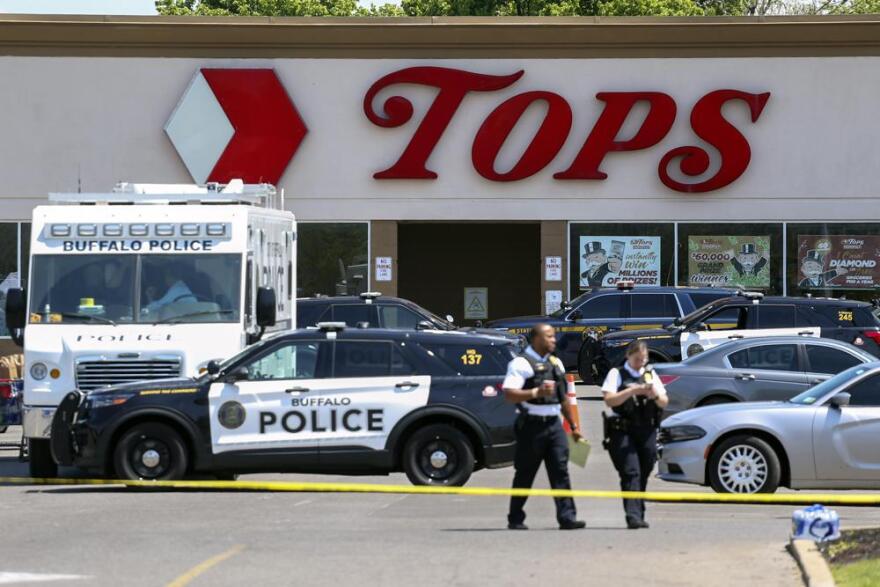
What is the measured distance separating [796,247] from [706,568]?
72.0ft

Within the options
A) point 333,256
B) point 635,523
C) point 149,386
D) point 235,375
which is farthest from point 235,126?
point 635,523

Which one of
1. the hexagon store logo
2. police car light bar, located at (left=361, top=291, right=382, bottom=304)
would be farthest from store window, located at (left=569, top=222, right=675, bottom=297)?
police car light bar, located at (left=361, top=291, right=382, bottom=304)

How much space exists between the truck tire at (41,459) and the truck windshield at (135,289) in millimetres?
1278

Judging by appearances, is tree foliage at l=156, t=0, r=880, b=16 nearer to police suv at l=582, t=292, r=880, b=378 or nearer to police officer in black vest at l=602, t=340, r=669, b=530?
police suv at l=582, t=292, r=880, b=378

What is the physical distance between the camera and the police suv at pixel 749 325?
23.0 m

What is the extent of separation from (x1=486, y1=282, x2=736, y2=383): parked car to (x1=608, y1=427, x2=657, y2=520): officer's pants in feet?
43.5

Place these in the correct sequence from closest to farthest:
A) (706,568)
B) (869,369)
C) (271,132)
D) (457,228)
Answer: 1. (706,568)
2. (869,369)
3. (271,132)
4. (457,228)

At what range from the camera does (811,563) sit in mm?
9852

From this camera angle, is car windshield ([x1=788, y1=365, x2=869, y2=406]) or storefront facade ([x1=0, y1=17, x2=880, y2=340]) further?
storefront facade ([x1=0, y1=17, x2=880, y2=340])

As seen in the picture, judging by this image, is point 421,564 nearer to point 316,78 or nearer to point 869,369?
point 869,369

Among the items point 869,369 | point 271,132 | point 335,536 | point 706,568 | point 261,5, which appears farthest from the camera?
point 261,5

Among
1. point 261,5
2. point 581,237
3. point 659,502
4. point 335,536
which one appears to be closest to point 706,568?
point 335,536

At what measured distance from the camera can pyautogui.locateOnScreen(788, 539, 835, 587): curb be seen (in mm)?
9305

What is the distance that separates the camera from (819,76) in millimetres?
30938
